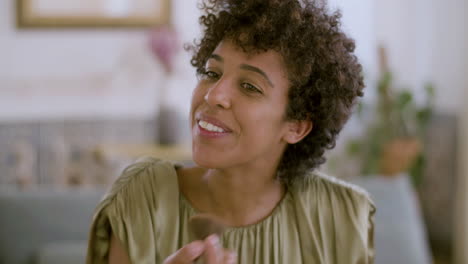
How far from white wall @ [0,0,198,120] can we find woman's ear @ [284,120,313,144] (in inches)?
105

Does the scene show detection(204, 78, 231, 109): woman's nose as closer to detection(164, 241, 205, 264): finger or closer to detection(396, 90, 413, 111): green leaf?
detection(164, 241, 205, 264): finger

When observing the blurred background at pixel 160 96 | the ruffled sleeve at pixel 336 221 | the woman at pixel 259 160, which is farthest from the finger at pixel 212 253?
the blurred background at pixel 160 96

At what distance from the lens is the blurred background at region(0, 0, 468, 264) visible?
13.1 feet

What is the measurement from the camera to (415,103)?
423cm

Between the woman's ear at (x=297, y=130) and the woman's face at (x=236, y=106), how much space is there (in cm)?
9

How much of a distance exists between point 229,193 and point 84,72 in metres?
2.69

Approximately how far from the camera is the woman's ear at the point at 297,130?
5.31 feet

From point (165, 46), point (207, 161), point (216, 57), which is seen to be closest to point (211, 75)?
point (216, 57)

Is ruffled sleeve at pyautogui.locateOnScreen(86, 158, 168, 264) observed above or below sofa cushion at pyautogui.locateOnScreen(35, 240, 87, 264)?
above

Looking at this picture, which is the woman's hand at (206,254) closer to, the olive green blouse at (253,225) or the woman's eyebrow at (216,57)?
the olive green blouse at (253,225)

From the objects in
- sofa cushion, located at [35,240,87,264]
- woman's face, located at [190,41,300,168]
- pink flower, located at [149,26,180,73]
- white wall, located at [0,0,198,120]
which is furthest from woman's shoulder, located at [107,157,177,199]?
white wall, located at [0,0,198,120]

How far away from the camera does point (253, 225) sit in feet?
5.50

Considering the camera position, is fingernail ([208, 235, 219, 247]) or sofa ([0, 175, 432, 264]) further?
sofa ([0, 175, 432, 264])

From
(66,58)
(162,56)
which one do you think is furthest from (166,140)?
(66,58)
